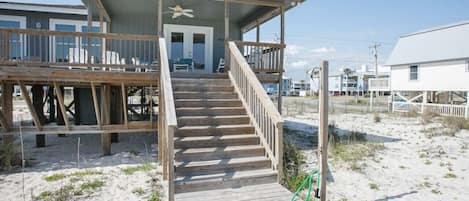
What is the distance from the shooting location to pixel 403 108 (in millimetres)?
20438

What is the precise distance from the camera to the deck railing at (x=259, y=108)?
484 centimetres

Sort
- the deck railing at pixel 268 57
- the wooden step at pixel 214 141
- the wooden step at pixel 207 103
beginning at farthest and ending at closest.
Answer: the deck railing at pixel 268 57 < the wooden step at pixel 207 103 < the wooden step at pixel 214 141

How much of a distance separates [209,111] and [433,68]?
18158 millimetres

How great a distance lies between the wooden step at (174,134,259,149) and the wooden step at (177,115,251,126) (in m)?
0.40

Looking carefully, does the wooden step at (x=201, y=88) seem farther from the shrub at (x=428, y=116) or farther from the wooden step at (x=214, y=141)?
the shrub at (x=428, y=116)

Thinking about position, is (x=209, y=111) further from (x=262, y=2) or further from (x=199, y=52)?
(x=199, y=52)

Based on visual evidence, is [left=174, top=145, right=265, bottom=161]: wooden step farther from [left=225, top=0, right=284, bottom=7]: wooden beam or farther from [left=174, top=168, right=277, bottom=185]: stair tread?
[left=225, top=0, right=284, bottom=7]: wooden beam

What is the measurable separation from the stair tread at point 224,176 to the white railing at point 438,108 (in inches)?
643

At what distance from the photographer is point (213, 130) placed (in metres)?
5.67

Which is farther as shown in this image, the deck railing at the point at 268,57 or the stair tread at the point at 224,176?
the deck railing at the point at 268,57

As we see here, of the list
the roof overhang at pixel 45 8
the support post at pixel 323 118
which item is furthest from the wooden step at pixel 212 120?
the roof overhang at pixel 45 8

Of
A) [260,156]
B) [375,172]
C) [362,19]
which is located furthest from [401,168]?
[362,19]

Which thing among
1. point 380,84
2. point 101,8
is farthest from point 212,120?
point 380,84

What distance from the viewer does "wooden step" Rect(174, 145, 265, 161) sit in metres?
5.00
